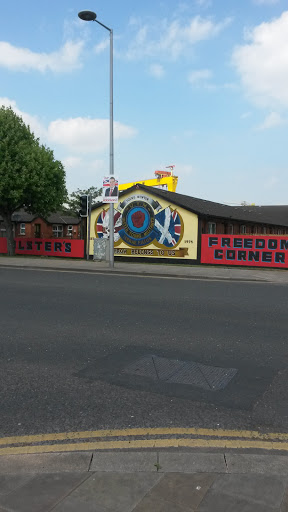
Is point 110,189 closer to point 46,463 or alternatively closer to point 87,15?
point 87,15

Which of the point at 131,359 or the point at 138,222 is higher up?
the point at 138,222

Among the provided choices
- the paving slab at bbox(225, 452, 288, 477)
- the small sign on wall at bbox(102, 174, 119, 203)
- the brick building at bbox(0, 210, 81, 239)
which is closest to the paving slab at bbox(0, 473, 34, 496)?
the paving slab at bbox(225, 452, 288, 477)

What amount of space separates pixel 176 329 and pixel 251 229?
29.5 meters

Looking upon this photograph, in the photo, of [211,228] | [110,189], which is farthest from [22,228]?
[110,189]

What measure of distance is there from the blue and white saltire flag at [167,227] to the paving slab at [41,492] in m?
22.3

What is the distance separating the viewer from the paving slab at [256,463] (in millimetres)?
2787

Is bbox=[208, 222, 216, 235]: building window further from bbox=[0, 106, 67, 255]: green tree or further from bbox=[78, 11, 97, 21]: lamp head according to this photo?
bbox=[78, 11, 97, 21]: lamp head

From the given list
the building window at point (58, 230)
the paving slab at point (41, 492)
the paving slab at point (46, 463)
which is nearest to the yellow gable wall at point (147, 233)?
the paving slab at point (46, 463)

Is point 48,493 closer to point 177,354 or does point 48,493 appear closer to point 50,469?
point 50,469

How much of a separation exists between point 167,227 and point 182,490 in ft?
74.6

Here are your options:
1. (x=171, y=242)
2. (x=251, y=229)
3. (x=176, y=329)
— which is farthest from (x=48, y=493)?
(x=251, y=229)

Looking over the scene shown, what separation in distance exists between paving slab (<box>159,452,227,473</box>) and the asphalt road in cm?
55

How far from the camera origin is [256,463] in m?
2.90

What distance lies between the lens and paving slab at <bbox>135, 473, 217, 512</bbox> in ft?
7.98
